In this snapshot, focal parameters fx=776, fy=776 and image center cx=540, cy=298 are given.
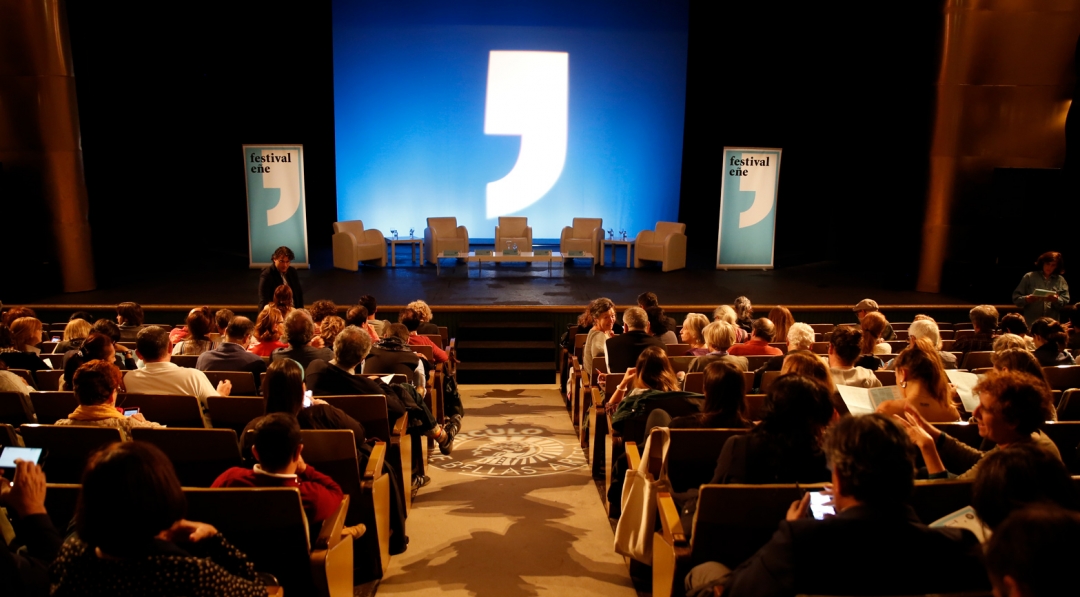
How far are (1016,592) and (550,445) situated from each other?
13.3 feet

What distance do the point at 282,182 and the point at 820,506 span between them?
9697mm

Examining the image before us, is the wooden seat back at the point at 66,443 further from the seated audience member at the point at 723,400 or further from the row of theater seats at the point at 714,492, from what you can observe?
the seated audience member at the point at 723,400

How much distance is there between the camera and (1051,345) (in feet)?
14.5

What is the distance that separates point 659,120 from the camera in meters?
13.1

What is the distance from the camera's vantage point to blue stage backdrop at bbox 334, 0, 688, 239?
500 inches

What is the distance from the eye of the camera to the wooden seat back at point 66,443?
284 cm

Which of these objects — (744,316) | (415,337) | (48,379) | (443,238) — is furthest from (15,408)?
(443,238)

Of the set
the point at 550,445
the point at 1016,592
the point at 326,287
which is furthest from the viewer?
the point at 326,287

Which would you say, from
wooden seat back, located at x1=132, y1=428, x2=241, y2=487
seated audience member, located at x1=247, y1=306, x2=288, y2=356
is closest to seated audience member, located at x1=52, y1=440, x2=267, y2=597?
wooden seat back, located at x1=132, y1=428, x2=241, y2=487

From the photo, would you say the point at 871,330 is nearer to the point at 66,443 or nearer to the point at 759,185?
the point at 66,443

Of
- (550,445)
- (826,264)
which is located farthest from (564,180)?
(550,445)

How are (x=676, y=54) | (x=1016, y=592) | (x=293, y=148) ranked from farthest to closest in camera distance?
(x=676, y=54)
(x=293, y=148)
(x=1016, y=592)

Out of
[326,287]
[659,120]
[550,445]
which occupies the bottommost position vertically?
[550,445]

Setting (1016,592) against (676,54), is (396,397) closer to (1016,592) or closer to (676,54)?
(1016,592)
